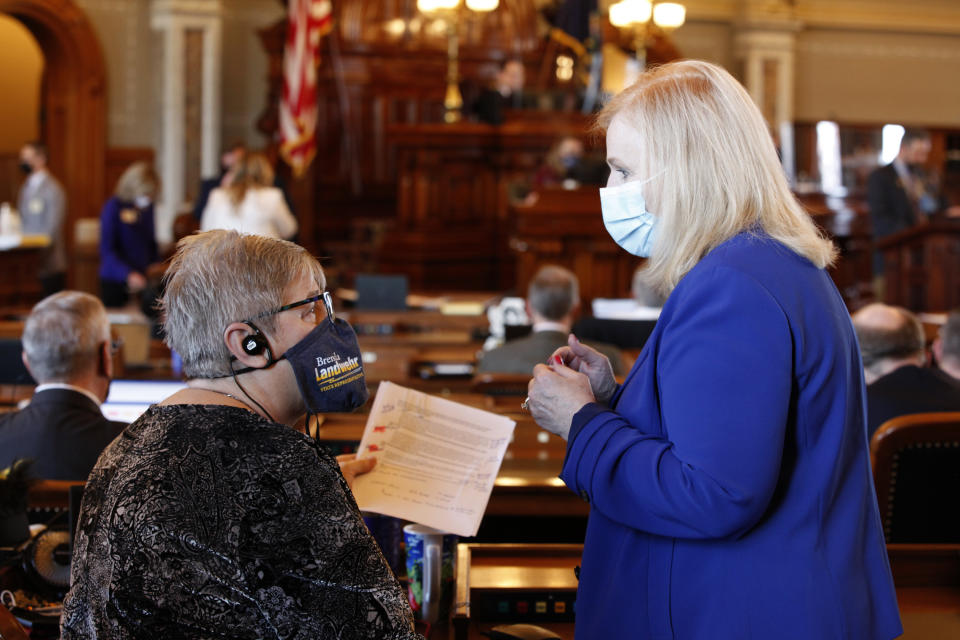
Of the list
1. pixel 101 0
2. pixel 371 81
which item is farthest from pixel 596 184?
pixel 101 0

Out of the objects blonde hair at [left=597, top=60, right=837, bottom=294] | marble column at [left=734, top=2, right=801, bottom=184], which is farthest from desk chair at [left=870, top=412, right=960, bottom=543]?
marble column at [left=734, top=2, right=801, bottom=184]

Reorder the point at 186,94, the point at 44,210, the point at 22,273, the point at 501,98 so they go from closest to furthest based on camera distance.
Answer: the point at 22,273 → the point at 44,210 → the point at 501,98 → the point at 186,94

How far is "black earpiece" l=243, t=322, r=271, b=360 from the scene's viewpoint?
1.51 m

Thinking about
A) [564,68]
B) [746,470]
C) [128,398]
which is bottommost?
[128,398]

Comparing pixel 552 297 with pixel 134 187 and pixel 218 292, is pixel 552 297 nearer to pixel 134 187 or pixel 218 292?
pixel 218 292

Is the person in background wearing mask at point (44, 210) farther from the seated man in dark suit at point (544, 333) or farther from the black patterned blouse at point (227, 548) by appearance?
the black patterned blouse at point (227, 548)

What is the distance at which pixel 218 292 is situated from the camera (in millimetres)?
A: 1512

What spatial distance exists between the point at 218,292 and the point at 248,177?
17.2 feet

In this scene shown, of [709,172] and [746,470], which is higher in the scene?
[709,172]

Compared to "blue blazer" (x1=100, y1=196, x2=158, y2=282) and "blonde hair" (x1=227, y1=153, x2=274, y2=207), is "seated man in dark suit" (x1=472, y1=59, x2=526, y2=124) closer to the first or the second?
"blue blazer" (x1=100, y1=196, x2=158, y2=282)

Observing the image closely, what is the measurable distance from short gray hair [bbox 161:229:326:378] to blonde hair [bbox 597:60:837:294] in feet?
1.79

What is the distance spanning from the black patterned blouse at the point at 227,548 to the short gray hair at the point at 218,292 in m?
0.14

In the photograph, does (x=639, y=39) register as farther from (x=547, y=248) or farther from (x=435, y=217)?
(x=547, y=248)

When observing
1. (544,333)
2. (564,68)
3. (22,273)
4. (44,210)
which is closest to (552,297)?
(544,333)
